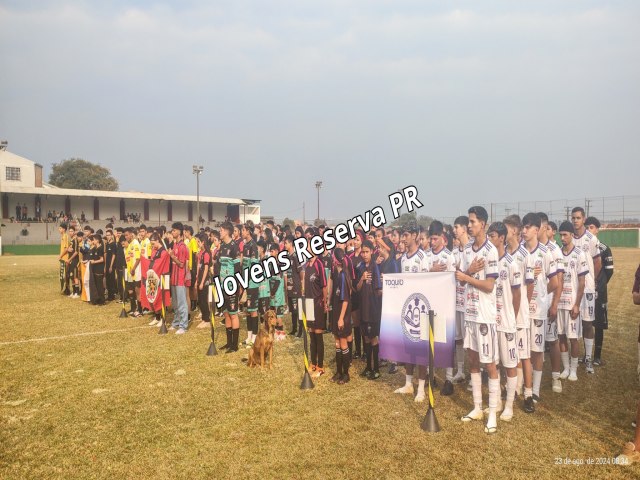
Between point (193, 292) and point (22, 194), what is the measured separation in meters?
44.9

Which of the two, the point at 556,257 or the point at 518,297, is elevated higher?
the point at 556,257

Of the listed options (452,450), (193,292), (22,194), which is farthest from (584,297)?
(22,194)

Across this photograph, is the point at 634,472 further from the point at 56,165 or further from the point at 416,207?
the point at 56,165

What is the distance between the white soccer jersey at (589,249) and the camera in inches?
276

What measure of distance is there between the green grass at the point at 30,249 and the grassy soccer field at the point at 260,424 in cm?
3921

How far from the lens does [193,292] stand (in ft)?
40.2

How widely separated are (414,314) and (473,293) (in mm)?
934

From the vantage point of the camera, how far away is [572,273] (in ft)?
21.9

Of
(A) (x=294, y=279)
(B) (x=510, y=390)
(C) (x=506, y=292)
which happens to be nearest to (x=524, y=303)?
(C) (x=506, y=292)

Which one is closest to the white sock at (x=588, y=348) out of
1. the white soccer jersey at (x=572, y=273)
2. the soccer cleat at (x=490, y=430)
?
the white soccer jersey at (x=572, y=273)

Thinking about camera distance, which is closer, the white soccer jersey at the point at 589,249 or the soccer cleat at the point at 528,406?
the soccer cleat at the point at 528,406

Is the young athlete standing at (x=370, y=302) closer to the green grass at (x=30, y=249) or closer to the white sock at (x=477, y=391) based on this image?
the white sock at (x=477, y=391)

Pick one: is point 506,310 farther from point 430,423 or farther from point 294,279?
point 294,279

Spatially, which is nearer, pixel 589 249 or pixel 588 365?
pixel 588 365
